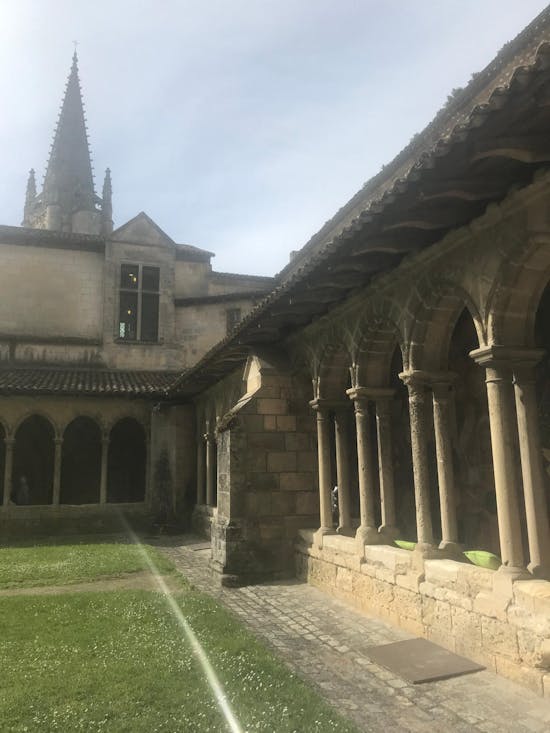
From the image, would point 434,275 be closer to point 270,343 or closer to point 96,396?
point 270,343

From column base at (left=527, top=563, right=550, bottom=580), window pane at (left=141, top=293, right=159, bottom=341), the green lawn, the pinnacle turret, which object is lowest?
the green lawn

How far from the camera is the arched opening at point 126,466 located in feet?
59.9

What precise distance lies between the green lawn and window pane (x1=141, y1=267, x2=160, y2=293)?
13.5 metres

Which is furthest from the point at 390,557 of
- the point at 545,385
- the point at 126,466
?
the point at 126,466

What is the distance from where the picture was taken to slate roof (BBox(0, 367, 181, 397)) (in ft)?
44.9

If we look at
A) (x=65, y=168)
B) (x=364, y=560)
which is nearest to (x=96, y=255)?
(x=364, y=560)

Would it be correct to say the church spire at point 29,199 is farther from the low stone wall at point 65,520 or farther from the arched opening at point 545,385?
the arched opening at point 545,385

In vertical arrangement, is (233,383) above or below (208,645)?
above

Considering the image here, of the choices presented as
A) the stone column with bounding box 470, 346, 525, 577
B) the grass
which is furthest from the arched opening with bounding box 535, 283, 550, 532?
the grass

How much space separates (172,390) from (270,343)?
519 centimetres

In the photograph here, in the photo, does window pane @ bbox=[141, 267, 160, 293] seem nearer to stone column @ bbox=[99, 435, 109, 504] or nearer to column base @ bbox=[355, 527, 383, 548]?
stone column @ bbox=[99, 435, 109, 504]

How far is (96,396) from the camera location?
47.2 feet

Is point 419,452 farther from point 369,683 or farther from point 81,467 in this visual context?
point 81,467

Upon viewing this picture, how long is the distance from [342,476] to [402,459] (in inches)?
52.0
